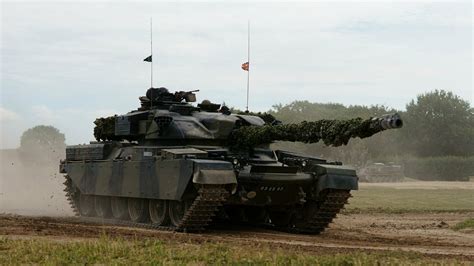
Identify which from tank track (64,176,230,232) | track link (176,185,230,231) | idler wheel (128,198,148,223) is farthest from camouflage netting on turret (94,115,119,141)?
track link (176,185,230,231)

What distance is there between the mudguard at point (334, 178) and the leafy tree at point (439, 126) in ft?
224

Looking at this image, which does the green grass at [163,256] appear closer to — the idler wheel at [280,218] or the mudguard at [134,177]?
the mudguard at [134,177]

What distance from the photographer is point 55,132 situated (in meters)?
74.8

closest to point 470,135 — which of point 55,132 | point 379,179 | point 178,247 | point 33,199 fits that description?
point 379,179

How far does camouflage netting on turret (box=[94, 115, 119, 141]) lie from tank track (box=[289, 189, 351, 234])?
18.9 ft

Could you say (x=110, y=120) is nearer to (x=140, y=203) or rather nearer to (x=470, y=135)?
(x=140, y=203)

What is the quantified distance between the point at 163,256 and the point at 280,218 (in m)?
8.93

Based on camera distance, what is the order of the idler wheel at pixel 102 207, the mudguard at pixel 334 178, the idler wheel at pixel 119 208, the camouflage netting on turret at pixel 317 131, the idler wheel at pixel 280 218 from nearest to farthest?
1. the camouflage netting on turret at pixel 317 131
2. the mudguard at pixel 334 178
3. the idler wheel at pixel 280 218
4. the idler wheel at pixel 119 208
5. the idler wheel at pixel 102 207

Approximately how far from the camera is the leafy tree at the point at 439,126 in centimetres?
8412

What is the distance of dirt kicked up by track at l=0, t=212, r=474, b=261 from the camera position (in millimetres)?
14428

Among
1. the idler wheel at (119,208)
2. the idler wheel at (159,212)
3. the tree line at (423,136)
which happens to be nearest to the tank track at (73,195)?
the idler wheel at (119,208)

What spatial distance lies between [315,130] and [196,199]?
2796mm

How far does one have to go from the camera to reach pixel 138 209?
20062 mm

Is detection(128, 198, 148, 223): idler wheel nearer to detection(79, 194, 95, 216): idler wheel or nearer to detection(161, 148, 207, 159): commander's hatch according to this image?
detection(161, 148, 207, 159): commander's hatch
